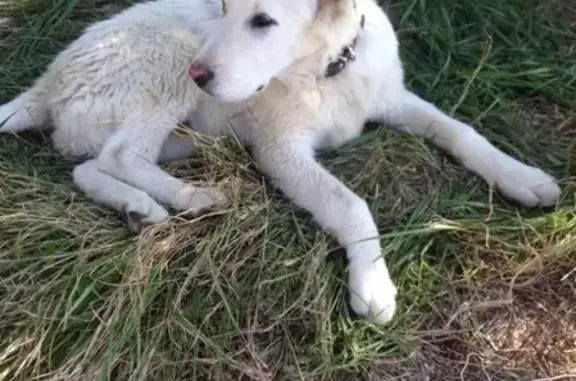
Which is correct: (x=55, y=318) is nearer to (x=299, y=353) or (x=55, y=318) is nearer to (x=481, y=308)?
(x=299, y=353)

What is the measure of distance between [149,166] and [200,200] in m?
0.30

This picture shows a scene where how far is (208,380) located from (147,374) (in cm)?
20

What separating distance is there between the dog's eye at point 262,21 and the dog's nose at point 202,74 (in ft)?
0.76

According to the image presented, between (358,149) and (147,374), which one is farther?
(358,149)

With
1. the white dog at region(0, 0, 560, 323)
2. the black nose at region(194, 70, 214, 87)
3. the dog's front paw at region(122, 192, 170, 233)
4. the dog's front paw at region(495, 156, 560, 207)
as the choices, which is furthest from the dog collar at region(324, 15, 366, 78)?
the dog's front paw at region(122, 192, 170, 233)

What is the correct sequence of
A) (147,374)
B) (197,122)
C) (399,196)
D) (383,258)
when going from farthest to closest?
(197,122) < (399,196) < (383,258) < (147,374)

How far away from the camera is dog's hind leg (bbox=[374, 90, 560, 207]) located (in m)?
3.52

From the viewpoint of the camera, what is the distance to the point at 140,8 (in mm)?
4094

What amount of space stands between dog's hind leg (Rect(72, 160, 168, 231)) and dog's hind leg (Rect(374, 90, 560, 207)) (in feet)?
3.40

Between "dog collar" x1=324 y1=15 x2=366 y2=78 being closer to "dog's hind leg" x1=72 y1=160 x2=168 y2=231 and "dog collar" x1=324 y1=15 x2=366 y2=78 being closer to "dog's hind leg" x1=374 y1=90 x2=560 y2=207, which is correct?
"dog's hind leg" x1=374 y1=90 x2=560 y2=207

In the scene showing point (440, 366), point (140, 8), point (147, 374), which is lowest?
point (440, 366)

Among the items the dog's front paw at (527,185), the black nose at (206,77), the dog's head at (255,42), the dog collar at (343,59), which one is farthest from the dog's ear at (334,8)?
the dog's front paw at (527,185)

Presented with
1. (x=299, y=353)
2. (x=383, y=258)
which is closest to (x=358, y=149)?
(x=383, y=258)

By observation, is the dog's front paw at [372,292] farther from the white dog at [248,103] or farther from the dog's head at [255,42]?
the dog's head at [255,42]
